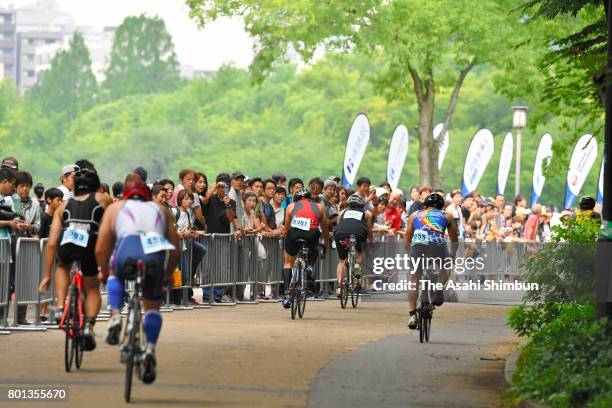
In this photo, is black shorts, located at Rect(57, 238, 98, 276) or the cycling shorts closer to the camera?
the cycling shorts

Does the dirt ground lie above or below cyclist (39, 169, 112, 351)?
below

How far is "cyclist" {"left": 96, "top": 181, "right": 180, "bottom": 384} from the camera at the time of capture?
1351cm

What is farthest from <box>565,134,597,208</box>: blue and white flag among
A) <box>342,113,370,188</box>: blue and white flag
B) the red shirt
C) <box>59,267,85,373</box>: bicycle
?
<box>59,267,85,373</box>: bicycle

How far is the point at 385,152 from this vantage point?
383ft

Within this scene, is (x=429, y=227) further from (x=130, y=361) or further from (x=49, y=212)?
(x=130, y=361)

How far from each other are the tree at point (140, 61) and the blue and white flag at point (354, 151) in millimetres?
134435

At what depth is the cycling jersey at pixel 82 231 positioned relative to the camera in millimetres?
15992

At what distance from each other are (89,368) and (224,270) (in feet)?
35.6

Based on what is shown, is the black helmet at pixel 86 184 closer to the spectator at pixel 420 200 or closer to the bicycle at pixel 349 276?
the bicycle at pixel 349 276

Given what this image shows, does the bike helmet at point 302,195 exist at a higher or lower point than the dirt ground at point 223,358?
higher

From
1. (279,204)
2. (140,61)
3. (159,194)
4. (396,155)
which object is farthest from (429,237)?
(140,61)

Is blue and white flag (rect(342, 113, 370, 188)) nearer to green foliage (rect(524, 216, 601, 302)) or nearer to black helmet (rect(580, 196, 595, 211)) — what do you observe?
black helmet (rect(580, 196, 595, 211))

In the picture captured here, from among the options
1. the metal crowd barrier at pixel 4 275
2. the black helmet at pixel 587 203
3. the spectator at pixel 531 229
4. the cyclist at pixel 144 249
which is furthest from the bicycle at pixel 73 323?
the spectator at pixel 531 229

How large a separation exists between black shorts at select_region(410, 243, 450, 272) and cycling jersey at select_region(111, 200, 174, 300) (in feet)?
22.8
